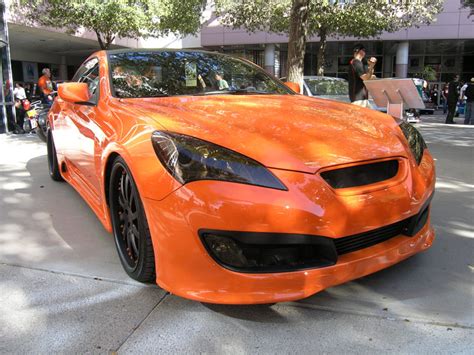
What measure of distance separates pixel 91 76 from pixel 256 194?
8.70ft

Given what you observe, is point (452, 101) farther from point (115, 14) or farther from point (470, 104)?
point (115, 14)

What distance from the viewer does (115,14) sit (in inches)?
600

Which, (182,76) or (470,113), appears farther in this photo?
(470,113)

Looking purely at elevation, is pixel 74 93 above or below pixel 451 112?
above

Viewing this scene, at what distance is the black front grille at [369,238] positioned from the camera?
2252 mm

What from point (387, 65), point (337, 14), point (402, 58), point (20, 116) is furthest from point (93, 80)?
point (387, 65)

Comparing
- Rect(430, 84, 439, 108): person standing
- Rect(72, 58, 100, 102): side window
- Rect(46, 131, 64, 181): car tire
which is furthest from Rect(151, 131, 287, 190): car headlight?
Rect(430, 84, 439, 108): person standing

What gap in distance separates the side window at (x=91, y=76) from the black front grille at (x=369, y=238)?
2190 mm

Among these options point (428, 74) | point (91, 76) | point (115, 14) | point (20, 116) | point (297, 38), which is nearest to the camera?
point (91, 76)

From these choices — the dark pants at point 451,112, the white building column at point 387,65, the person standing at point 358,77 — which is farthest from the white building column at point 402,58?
the person standing at point 358,77

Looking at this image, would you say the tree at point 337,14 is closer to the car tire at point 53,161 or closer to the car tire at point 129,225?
the car tire at point 53,161

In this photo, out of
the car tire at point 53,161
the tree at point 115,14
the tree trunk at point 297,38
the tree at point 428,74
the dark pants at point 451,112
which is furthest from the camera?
the tree at point 428,74

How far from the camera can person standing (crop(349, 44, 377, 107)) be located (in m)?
6.95

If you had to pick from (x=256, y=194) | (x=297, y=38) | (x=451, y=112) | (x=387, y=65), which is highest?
(x=387, y=65)
